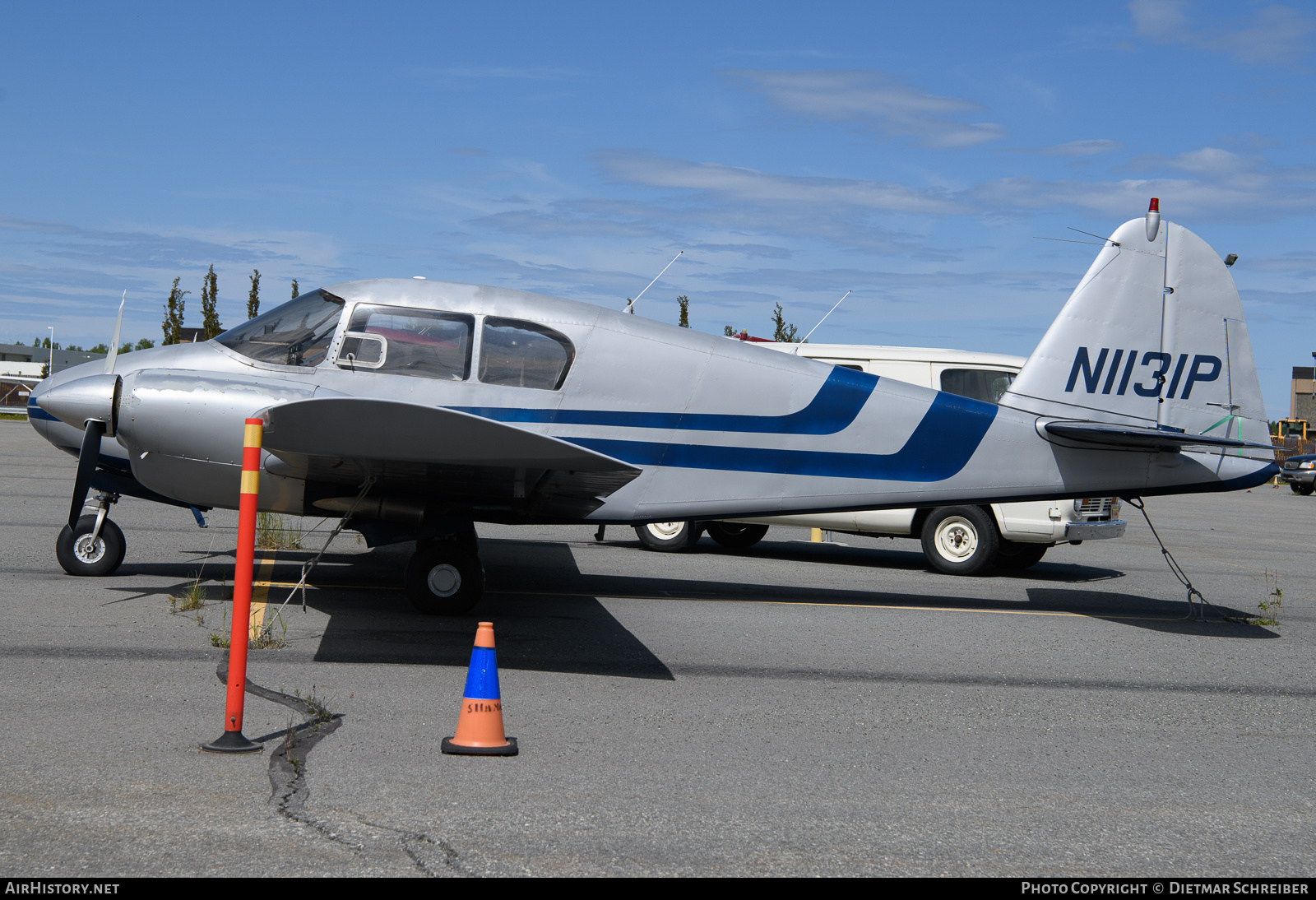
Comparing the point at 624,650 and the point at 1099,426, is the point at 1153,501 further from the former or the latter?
the point at 624,650

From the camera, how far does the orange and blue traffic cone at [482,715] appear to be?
179 inches

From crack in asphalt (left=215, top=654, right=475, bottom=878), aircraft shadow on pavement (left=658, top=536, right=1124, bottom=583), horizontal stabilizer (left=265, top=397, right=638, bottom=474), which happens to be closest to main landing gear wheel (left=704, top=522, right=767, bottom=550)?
aircraft shadow on pavement (left=658, top=536, right=1124, bottom=583)

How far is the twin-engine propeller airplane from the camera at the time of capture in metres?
7.51

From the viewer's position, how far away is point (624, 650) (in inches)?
271

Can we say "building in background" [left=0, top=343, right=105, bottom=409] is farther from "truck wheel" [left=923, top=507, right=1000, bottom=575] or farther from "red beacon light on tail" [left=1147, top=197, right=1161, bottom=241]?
"red beacon light on tail" [left=1147, top=197, right=1161, bottom=241]

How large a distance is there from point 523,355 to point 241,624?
3718 mm

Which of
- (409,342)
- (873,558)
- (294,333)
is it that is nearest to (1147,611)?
(873,558)

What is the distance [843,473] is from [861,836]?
4459 millimetres

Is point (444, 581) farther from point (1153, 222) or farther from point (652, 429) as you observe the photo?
point (1153, 222)

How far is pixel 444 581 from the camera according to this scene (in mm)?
7707

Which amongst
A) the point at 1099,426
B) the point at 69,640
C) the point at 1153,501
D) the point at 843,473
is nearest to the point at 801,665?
the point at 843,473

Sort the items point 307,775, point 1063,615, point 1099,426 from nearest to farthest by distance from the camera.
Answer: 1. point 307,775
2. point 1099,426
3. point 1063,615

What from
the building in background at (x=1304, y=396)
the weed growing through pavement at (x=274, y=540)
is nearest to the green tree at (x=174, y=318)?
the weed growing through pavement at (x=274, y=540)

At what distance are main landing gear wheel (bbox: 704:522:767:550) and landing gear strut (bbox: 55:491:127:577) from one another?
654 centimetres
